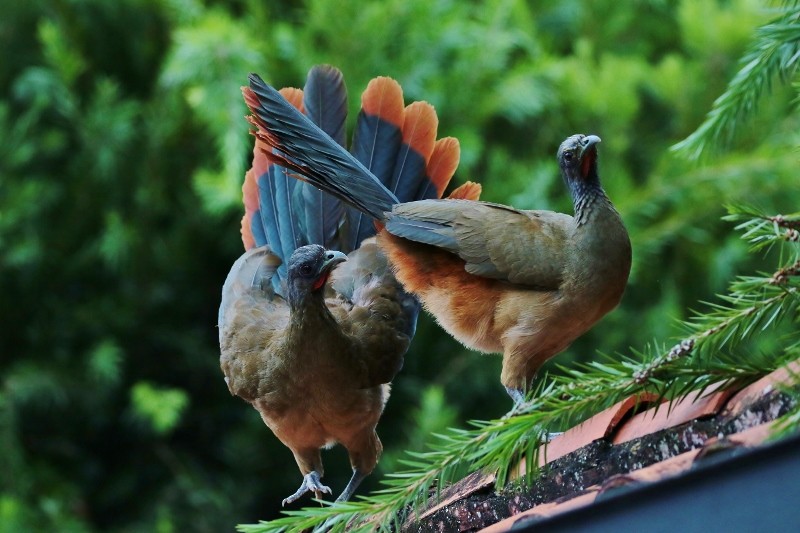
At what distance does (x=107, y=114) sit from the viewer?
455cm

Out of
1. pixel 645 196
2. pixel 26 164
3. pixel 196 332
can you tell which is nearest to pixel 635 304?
pixel 645 196

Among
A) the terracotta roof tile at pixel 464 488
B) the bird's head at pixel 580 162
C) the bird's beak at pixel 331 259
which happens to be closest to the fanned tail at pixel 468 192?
the bird's beak at pixel 331 259

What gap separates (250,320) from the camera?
2.46 m

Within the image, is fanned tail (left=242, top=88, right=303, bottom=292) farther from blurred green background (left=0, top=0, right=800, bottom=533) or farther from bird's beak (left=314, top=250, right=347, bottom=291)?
blurred green background (left=0, top=0, right=800, bottom=533)

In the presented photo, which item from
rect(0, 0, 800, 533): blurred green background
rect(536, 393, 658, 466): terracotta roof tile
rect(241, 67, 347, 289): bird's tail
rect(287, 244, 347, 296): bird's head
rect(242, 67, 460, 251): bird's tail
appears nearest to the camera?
rect(536, 393, 658, 466): terracotta roof tile

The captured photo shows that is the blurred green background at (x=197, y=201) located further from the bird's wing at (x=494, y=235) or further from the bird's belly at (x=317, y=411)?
the bird's wing at (x=494, y=235)

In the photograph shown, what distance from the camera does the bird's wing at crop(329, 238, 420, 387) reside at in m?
2.29

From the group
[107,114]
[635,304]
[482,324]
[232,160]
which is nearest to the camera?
[482,324]

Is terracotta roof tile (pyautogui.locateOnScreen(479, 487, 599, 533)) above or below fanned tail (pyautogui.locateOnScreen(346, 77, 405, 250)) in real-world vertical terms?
below

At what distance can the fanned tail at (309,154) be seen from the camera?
6.29ft

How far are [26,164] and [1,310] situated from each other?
2.12ft

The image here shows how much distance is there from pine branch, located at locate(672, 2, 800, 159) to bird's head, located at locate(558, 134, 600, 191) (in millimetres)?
186

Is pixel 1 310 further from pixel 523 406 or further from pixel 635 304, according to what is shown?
pixel 523 406

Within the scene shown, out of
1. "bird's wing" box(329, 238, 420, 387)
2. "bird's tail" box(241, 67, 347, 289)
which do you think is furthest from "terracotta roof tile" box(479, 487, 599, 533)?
"bird's tail" box(241, 67, 347, 289)
